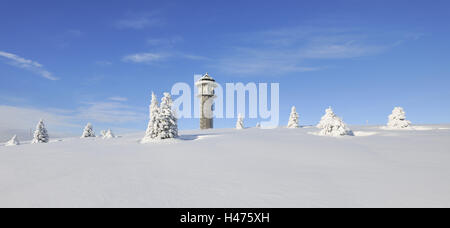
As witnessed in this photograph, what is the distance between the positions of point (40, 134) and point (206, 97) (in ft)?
103

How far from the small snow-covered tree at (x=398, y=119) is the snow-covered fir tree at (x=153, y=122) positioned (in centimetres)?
3306

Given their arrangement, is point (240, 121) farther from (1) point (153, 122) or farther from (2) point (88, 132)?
(2) point (88, 132)

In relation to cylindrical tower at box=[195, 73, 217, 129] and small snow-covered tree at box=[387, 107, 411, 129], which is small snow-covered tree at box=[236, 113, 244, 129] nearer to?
cylindrical tower at box=[195, 73, 217, 129]

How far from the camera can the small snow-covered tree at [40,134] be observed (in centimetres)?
3847

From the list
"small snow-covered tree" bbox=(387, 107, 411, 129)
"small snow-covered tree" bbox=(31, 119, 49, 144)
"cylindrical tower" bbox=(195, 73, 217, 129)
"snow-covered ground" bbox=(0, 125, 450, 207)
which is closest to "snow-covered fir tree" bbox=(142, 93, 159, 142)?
"snow-covered ground" bbox=(0, 125, 450, 207)

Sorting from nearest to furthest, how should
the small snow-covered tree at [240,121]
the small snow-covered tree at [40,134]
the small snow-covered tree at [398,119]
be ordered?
the small snow-covered tree at [398,119], the small snow-covered tree at [40,134], the small snow-covered tree at [240,121]

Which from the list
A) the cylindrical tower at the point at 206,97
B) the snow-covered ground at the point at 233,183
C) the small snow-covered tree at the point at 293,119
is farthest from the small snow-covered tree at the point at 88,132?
the small snow-covered tree at the point at 293,119

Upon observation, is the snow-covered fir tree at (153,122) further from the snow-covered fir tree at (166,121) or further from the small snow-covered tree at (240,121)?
the small snow-covered tree at (240,121)

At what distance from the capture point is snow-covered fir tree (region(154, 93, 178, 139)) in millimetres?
22734

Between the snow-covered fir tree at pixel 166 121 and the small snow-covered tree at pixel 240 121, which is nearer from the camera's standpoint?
the snow-covered fir tree at pixel 166 121

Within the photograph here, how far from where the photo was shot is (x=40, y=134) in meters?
38.7

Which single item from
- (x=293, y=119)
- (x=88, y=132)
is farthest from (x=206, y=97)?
(x=88, y=132)
